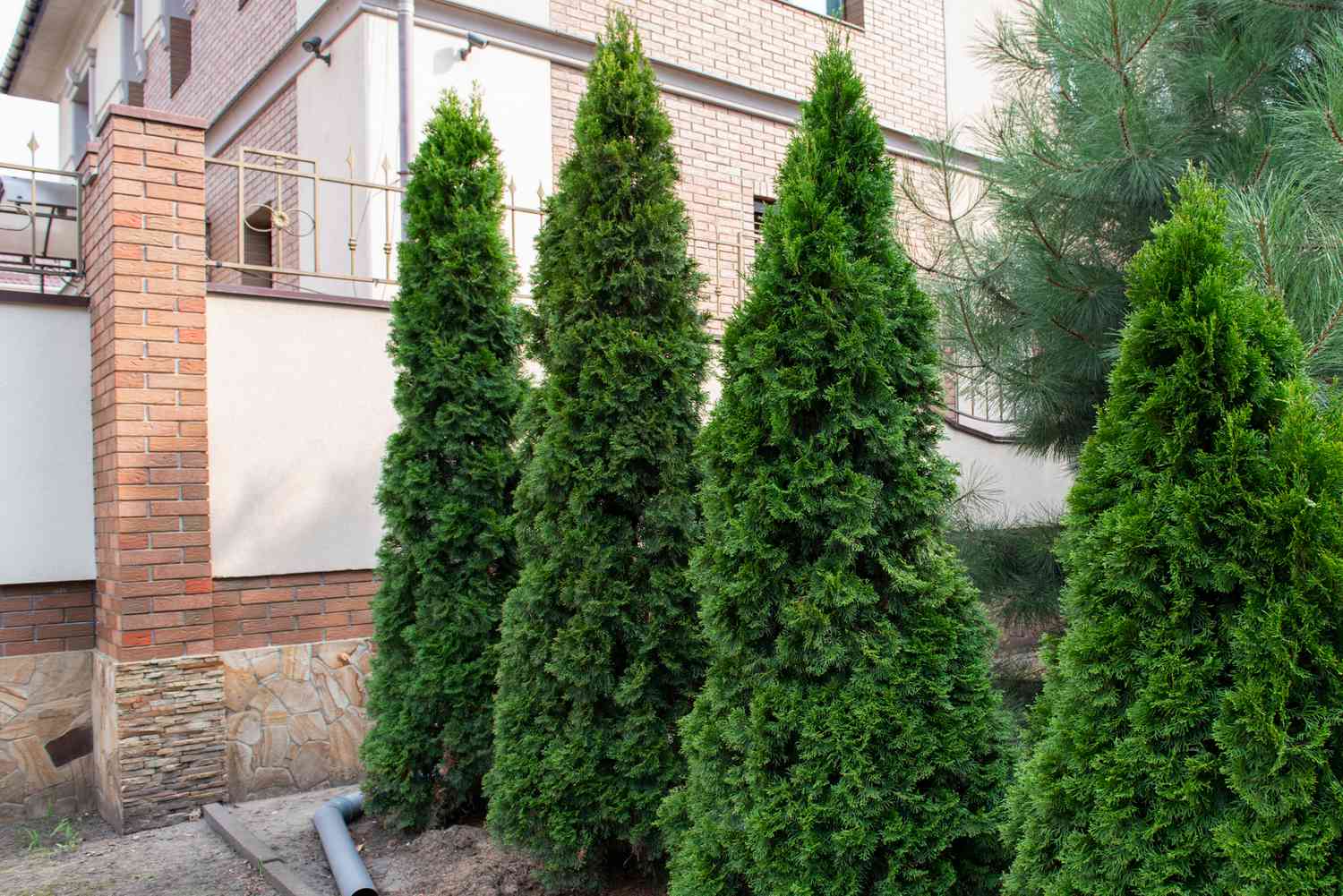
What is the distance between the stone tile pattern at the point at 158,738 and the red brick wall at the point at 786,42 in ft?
18.6

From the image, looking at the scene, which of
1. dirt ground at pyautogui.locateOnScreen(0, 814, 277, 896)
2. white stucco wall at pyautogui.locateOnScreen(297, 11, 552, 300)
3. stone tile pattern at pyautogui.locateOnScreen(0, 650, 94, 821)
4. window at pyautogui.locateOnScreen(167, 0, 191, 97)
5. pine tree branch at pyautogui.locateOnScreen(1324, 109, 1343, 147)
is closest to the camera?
pine tree branch at pyautogui.locateOnScreen(1324, 109, 1343, 147)

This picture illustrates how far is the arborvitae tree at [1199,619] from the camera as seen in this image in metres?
1.93

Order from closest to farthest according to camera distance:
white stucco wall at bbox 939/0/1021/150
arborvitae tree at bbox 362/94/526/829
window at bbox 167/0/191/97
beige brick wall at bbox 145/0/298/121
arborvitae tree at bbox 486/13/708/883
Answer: arborvitae tree at bbox 486/13/708/883, arborvitae tree at bbox 362/94/526/829, beige brick wall at bbox 145/0/298/121, white stucco wall at bbox 939/0/1021/150, window at bbox 167/0/191/97

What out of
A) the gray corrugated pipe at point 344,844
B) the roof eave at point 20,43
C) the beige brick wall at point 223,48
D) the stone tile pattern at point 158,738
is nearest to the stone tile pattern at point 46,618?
the stone tile pattern at point 158,738

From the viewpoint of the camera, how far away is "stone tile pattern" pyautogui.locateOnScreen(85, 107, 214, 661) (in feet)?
16.2

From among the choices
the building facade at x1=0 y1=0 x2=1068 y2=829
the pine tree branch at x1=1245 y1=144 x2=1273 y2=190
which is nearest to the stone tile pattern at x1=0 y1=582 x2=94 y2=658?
the building facade at x1=0 y1=0 x2=1068 y2=829

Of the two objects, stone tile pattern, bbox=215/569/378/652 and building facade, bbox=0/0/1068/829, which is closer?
building facade, bbox=0/0/1068/829

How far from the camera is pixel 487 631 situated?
4719 millimetres

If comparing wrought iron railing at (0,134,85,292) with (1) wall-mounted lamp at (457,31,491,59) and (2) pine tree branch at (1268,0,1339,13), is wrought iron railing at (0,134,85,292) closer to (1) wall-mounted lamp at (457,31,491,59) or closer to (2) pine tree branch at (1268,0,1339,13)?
(1) wall-mounted lamp at (457,31,491,59)

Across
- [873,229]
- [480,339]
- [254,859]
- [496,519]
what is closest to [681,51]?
[480,339]

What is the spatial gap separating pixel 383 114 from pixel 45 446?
348 centimetres

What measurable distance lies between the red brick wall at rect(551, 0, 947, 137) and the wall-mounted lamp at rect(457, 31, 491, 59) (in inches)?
29.5

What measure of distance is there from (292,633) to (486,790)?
1.96m

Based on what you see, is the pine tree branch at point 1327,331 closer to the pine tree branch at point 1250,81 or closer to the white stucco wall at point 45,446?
the pine tree branch at point 1250,81
